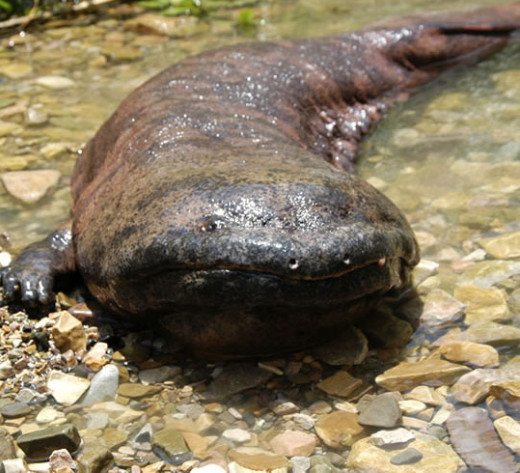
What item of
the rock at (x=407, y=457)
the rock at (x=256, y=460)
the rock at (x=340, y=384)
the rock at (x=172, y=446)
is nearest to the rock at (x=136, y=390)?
the rock at (x=172, y=446)

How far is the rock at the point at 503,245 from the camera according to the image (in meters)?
3.95

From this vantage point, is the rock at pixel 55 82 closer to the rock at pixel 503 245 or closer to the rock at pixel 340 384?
the rock at pixel 503 245

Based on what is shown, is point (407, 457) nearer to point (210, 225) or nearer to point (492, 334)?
point (492, 334)

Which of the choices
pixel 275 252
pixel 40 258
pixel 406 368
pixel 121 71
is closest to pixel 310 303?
pixel 275 252

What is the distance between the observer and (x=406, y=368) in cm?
316

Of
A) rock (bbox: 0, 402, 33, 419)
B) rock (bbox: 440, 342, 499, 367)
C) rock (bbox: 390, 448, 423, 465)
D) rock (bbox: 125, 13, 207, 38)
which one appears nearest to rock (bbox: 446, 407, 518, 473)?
rock (bbox: 390, 448, 423, 465)

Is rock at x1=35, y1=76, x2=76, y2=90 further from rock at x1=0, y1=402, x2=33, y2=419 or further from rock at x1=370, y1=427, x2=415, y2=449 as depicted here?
rock at x1=370, y1=427, x2=415, y2=449

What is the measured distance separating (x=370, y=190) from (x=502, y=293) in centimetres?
82

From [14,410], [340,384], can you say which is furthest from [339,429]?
[14,410]

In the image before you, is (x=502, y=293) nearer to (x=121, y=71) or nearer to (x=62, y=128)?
(x=62, y=128)

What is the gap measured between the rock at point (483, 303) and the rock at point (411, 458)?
2.74 ft

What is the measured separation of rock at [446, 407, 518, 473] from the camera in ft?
8.48

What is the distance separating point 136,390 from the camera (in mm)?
3227

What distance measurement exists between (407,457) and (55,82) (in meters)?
5.04
